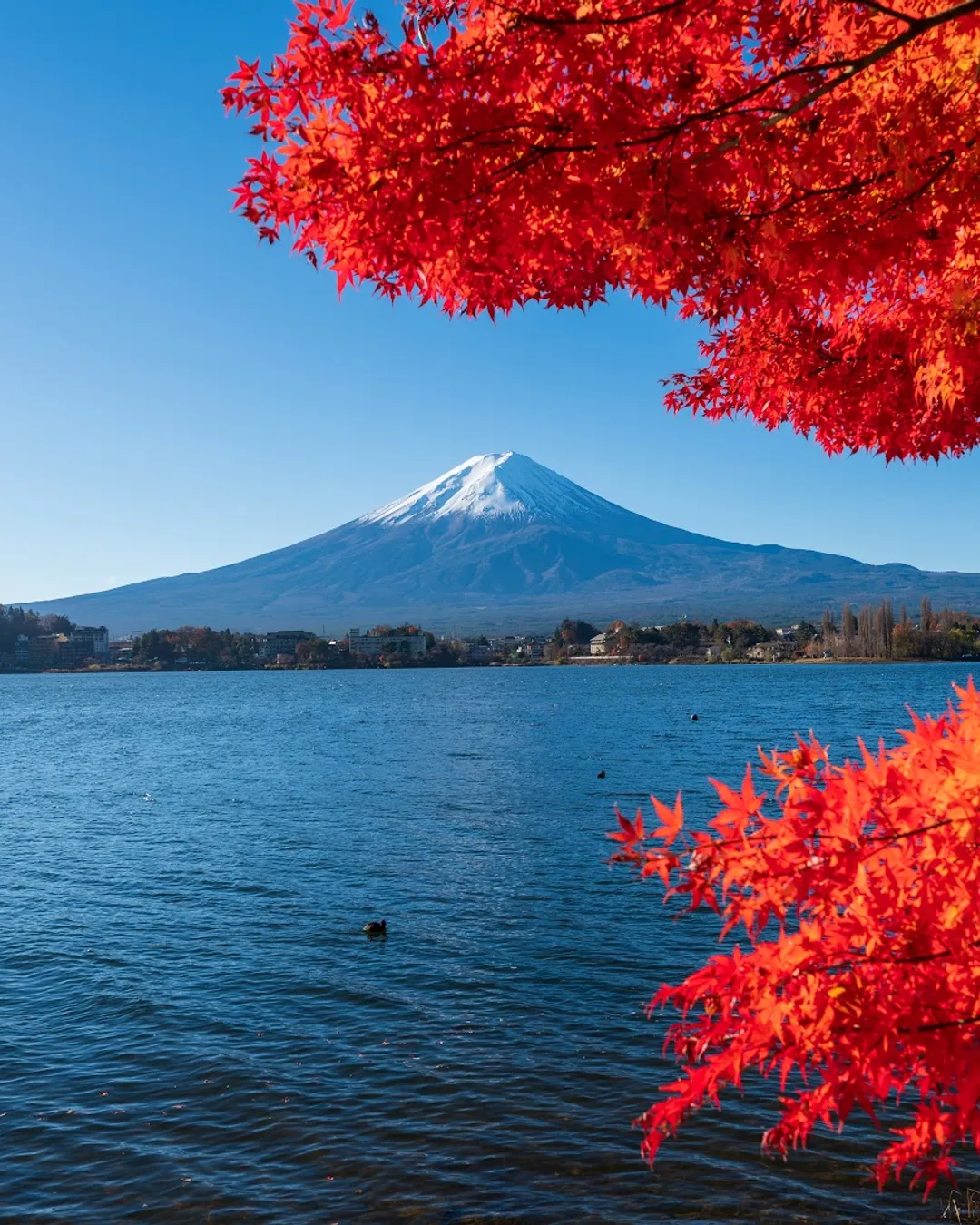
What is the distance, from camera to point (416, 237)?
12.2ft

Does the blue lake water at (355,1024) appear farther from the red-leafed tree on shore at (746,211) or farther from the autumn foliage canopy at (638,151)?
the autumn foliage canopy at (638,151)

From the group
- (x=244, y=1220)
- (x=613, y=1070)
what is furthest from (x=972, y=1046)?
(x=613, y=1070)

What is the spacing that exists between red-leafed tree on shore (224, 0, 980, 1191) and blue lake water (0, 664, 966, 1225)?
7.03m

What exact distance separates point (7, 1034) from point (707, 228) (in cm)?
1491

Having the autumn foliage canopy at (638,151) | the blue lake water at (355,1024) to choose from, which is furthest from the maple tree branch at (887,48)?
the blue lake water at (355,1024)

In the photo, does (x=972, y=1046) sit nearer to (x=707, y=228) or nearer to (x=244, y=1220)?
(x=707, y=228)

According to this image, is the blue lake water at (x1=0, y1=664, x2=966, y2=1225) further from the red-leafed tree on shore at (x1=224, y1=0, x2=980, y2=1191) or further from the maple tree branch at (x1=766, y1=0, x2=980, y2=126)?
the maple tree branch at (x1=766, y1=0, x2=980, y2=126)

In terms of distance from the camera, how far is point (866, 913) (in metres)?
3.54

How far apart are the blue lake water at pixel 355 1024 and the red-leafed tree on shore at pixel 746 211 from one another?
7032mm

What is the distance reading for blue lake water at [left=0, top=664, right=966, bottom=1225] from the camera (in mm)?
9812

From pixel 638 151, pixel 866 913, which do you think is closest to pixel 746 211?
pixel 638 151

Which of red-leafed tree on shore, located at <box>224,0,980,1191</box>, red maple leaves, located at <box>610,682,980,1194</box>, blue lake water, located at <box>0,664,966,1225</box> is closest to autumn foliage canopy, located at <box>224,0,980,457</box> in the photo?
red-leafed tree on shore, located at <box>224,0,980,1191</box>

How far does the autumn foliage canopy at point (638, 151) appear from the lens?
3.54 m

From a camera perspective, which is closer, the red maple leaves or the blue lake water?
the red maple leaves
